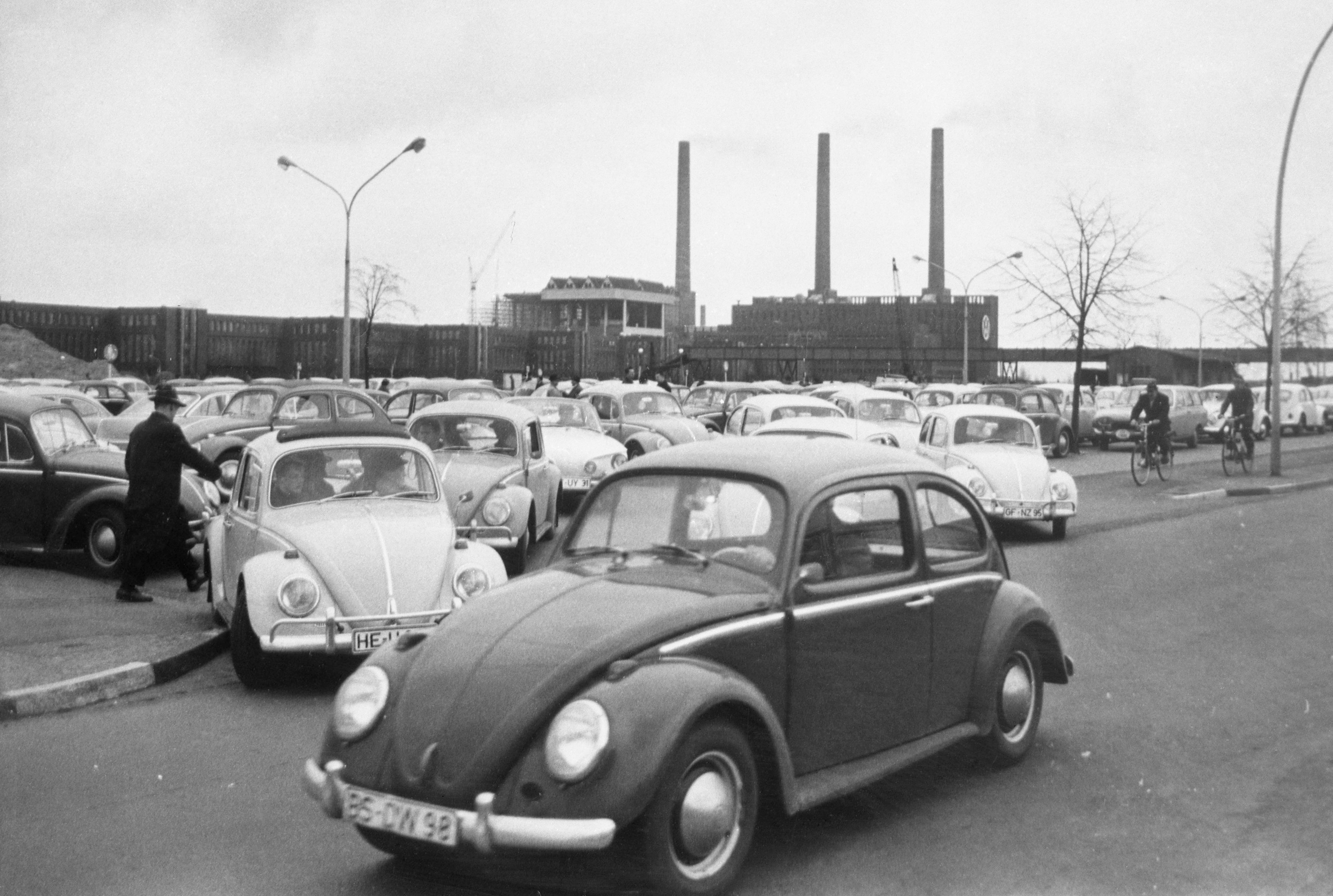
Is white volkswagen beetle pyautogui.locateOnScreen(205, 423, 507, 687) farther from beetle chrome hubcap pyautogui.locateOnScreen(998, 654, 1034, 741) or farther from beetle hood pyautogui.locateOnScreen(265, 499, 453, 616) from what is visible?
beetle chrome hubcap pyautogui.locateOnScreen(998, 654, 1034, 741)

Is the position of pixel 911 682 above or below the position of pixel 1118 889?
above

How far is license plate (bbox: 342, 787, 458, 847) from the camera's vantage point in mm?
4457

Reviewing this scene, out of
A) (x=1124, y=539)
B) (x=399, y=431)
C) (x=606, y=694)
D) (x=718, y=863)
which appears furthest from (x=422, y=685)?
(x=1124, y=539)

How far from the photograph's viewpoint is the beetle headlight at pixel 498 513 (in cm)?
1314

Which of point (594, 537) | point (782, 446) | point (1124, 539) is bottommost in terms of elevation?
point (1124, 539)

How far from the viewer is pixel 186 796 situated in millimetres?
6074

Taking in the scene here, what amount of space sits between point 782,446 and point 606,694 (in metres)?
1.82

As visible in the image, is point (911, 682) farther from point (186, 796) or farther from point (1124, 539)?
point (1124, 539)

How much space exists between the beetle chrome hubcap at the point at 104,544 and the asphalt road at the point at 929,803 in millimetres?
4257

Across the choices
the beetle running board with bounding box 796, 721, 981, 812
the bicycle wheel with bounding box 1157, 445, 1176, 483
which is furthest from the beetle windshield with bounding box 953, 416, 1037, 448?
the beetle running board with bounding box 796, 721, 981, 812

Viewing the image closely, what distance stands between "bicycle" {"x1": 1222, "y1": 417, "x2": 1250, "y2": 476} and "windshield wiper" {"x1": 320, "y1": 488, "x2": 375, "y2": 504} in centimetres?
2139

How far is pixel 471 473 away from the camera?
539 inches

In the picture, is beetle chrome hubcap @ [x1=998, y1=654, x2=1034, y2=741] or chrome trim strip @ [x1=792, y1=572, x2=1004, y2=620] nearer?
chrome trim strip @ [x1=792, y1=572, x2=1004, y2=620]

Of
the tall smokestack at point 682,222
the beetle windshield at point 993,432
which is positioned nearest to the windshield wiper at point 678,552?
the beetle windshield at point 993,432
